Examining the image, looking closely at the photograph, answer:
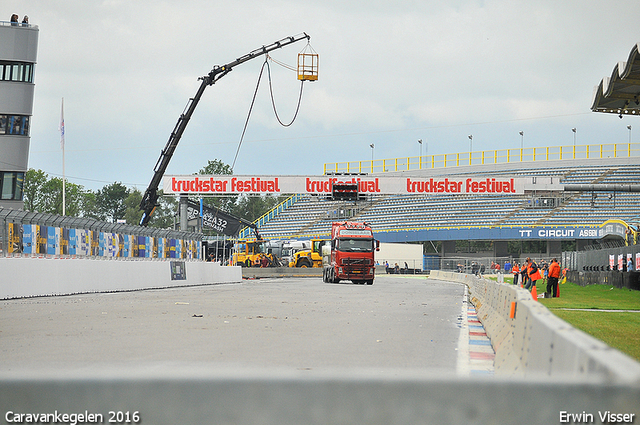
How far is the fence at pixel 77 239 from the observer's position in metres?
20.7

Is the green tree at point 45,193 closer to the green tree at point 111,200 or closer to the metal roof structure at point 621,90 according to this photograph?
the green tree at point 111,200

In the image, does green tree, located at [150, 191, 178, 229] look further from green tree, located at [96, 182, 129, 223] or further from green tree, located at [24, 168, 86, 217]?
green tree, located at [24, 168, 86, 217]

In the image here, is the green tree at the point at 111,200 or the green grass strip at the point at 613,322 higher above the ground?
the green tree at the point at 111,200

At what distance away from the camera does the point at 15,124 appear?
168 ft

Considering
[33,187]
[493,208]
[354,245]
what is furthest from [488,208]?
[33,187]

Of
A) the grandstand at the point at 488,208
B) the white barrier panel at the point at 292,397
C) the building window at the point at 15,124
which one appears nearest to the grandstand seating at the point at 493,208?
the grandstand at the point at 488,208

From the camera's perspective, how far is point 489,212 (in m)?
72.1

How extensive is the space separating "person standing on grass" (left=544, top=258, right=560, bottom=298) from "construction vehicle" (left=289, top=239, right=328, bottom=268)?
1495 inches

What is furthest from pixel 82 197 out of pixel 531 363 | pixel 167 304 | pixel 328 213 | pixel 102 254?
pixel 531 363

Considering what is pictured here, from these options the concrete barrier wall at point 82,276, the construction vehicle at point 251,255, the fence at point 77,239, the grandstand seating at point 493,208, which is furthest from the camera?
the grandstand seating at point 493,208

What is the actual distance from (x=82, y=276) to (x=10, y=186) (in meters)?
30.7

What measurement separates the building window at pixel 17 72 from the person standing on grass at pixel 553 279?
38694 mm

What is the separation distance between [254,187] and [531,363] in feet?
152

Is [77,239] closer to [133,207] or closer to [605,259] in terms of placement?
[605,259]
